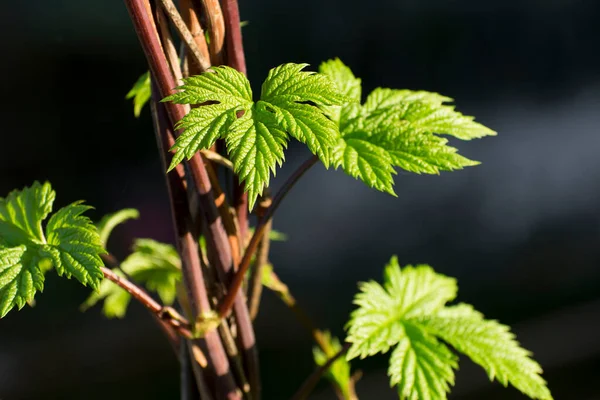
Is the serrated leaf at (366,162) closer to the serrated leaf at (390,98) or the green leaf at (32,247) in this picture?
the serrated leaf at (390,98)

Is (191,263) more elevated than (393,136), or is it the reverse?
(393,136)

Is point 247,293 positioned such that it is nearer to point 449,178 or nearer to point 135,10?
point 135,10

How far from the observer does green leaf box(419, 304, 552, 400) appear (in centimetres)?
71

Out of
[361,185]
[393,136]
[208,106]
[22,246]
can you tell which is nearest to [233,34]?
[208,106]

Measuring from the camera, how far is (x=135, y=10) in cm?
47

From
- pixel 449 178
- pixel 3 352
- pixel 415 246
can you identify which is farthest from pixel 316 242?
pixel 3 352

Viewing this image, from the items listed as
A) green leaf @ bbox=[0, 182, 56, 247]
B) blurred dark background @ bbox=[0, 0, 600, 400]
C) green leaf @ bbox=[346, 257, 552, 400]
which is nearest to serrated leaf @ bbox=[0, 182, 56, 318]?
green leaf @ bbox=[0, 182, 56, 247]

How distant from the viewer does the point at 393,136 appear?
611mm

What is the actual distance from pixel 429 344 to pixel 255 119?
1.32ft

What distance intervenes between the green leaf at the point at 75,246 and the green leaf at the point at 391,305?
316 mm

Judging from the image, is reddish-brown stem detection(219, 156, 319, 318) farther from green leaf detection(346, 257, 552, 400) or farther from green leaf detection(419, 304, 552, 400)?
green leaf detection(419, 304, 552, 400)

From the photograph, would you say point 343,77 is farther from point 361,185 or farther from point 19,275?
point 361,185

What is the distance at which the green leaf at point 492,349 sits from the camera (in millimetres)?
707

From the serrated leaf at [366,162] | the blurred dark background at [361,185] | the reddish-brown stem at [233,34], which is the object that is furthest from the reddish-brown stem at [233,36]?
the blurred dark background at [361,185]
